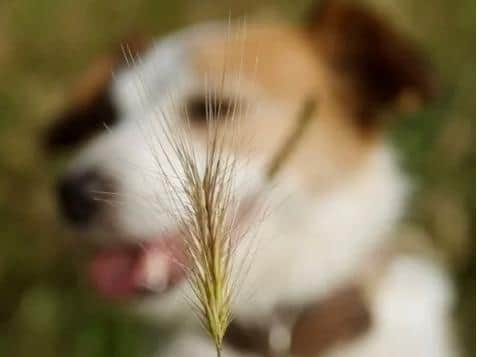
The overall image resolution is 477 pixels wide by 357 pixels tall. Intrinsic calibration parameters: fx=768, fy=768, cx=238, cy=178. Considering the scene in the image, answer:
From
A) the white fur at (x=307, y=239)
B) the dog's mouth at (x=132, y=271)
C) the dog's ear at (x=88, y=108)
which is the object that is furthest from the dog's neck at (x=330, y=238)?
the dog's ear at (x=88, y=108)

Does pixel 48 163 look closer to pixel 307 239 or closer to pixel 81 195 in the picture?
pixel 81 195

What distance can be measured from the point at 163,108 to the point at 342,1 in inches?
11.2

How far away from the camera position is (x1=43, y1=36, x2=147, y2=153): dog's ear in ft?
2.76

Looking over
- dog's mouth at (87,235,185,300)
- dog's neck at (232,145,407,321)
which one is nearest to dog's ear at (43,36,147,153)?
dog's mouth at (87,235,185,300)

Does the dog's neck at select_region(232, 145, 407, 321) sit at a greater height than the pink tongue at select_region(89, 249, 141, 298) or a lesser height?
greater

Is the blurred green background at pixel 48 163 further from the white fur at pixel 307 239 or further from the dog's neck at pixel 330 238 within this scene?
the dog's neck at pixel 330 238

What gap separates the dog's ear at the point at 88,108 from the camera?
841mm

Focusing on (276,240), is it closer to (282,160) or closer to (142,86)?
(282,160)

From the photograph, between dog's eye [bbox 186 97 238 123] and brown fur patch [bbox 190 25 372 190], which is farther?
brown fur patch [bbox 190 25 372 190]

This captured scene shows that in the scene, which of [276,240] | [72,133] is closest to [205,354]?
[276,240]

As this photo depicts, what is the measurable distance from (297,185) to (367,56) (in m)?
0.19

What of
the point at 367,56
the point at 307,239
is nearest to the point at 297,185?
the point at 307,239

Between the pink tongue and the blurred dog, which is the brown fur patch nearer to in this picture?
the blurred dog

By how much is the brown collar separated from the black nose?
213mm
